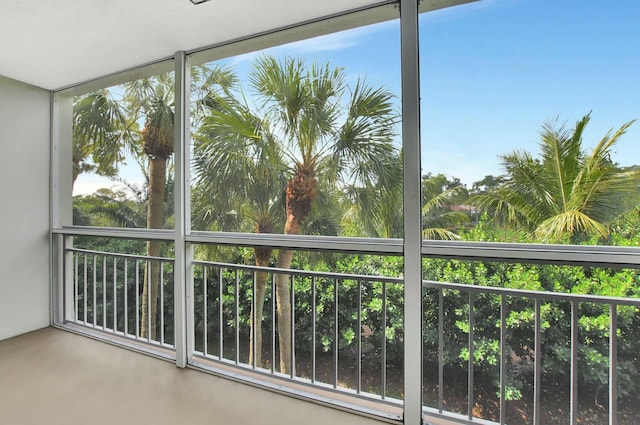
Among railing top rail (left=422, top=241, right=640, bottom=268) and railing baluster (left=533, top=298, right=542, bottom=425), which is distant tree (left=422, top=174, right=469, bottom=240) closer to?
railing top rail (left=422, top=241, right=640, bottom=268)

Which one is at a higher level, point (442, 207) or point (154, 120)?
point (154, 120)

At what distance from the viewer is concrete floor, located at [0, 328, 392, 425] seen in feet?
5.57

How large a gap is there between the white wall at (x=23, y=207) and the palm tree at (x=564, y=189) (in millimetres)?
3919

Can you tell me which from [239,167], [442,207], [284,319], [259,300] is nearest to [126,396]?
[284,319]

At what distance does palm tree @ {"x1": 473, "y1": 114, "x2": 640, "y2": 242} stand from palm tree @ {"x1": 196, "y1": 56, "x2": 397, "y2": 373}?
0.87 metres

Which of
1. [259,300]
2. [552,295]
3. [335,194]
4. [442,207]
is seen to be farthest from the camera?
[259,300]

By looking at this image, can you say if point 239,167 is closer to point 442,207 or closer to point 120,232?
point 120,232

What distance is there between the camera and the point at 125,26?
6.40 feet

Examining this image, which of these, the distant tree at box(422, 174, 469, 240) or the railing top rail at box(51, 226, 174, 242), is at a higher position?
the distant tree at box(422, 174, 469, 240)

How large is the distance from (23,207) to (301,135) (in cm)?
270

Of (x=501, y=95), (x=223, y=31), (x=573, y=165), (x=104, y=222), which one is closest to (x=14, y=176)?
(x=104, y=222)

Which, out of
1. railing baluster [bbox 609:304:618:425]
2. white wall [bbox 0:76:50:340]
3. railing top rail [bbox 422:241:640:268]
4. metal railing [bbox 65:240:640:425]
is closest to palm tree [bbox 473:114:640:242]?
railing top rail [bbox 422:241:640:268]

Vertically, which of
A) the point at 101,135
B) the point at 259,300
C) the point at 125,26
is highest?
the point at 125,26

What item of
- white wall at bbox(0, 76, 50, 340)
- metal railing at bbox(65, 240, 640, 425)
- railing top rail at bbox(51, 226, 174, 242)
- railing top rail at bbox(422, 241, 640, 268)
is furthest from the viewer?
white wall at bbox(0, 76, 50, 340)
